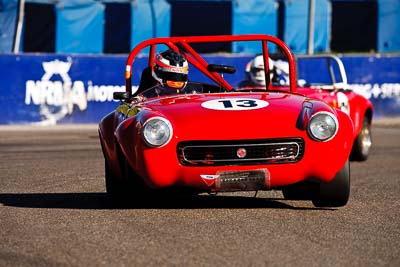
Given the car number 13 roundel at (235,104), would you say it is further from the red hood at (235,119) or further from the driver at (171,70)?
the driver at (171,70)

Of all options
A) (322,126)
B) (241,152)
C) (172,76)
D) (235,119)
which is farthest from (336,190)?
(172,76)

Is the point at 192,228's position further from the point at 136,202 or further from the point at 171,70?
the point at 171,70

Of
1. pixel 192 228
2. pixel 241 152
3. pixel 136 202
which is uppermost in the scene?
pixel 241 152

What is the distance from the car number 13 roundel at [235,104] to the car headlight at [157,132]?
0.44 meters

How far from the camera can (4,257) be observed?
231 inches

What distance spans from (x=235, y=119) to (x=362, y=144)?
5.92 m

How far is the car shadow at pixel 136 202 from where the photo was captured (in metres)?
8.03

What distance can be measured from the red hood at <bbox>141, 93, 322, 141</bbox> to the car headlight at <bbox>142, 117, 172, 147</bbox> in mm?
53

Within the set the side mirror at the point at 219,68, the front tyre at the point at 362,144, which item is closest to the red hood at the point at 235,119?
the side mirror at the point at 219,68

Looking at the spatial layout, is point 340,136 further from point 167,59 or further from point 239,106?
point 167,59

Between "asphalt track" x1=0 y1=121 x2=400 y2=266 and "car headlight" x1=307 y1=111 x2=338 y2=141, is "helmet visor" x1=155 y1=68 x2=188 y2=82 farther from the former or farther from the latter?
"car headlight" x1=307 y1=111 x2=338 y2=141

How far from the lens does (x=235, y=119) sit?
7344 millimetres

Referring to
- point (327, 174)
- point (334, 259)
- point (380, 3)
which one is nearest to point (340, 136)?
point (327, 174)

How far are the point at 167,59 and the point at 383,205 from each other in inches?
83.8
